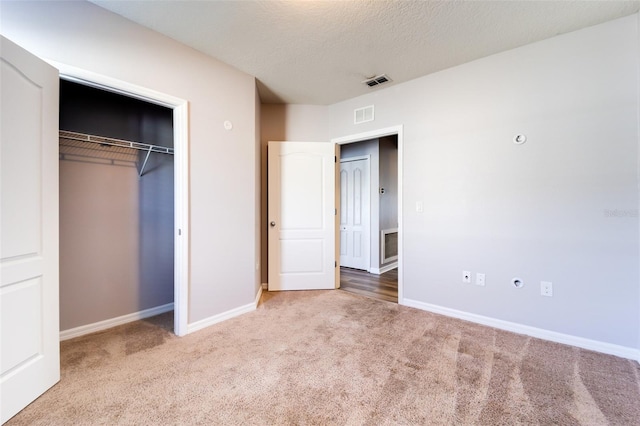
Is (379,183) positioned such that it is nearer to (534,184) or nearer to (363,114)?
(363,114)

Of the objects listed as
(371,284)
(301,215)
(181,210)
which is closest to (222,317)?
(181,210)

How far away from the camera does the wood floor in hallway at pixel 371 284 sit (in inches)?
135

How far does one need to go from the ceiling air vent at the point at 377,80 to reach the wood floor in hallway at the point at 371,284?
→ 2552 millimetres

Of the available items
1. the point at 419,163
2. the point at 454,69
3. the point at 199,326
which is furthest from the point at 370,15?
the point at 199,326

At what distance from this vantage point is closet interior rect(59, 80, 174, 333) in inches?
87.0

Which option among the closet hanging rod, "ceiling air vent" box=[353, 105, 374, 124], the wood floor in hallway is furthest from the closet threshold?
the wood floor in hallway

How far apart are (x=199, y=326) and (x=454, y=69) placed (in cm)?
351

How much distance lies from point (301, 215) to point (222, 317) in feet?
5.15

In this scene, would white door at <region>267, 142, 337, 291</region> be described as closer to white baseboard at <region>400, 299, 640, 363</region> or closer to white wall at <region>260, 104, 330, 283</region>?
white wall at <region>260, 104, 330, 283</region>

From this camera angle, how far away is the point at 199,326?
7.80ft

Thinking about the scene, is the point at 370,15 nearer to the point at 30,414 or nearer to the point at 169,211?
the point at 169,211

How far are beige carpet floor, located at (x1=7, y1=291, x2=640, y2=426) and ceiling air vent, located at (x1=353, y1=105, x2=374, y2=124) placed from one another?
239 centimetres

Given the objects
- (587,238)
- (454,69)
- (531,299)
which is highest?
(454,69)

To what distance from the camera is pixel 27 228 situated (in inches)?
57.1
